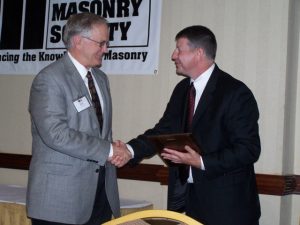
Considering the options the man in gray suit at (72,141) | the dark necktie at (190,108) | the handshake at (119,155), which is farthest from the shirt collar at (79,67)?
the dark necktie at (190,108)

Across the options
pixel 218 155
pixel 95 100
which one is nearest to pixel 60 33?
pixel 95 100

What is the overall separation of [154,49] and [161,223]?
224 cm

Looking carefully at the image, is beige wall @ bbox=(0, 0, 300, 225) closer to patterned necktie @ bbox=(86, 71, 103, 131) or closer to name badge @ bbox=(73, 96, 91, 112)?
patterned necktie @ bbox=(86, 71, 103, 131)

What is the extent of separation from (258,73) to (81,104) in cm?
147

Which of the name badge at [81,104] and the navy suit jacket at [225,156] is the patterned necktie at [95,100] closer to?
the name badge at [81,104]

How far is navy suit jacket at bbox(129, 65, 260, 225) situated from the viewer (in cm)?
254

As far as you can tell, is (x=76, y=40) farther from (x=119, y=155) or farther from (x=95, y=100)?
(x=119, y=155)

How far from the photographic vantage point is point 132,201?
3.71m

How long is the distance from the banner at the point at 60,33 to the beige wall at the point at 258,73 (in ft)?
0.36

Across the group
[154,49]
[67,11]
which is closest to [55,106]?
[154,49]

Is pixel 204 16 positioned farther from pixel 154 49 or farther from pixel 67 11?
pixel 67 11

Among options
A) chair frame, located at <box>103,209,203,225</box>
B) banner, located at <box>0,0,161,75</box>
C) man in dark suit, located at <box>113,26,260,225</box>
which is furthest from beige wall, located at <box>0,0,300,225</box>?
chair frame, located at <box>103,209,203,225</box>

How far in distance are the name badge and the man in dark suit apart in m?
0.52

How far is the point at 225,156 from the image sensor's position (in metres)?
2.51
